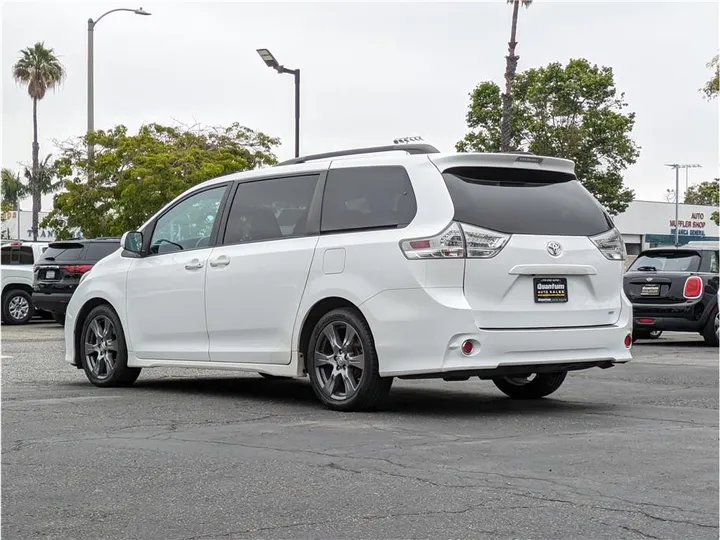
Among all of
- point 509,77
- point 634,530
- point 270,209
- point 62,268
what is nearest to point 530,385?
point 270,209

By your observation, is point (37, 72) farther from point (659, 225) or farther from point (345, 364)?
point (345, 364)

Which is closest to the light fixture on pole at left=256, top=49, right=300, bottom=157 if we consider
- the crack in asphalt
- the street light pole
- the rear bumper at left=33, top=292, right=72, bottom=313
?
the street light pole

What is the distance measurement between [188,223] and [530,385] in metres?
3.28

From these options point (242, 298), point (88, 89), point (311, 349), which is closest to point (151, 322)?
point (242, 298)

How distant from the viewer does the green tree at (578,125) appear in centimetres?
5544

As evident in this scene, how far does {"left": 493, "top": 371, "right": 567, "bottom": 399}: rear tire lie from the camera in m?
9.88

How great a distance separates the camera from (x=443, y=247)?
8.22 m

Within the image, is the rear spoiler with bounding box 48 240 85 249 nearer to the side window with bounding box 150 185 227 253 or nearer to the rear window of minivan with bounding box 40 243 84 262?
the rear window of minivan with bounding box 40 243 84 262

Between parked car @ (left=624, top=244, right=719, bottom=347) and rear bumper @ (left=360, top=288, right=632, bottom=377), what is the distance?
9.60 m

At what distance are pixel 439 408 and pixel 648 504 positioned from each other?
376 centimetres

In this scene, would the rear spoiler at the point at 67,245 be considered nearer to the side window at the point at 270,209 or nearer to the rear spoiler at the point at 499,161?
the side window at the point at 270,209

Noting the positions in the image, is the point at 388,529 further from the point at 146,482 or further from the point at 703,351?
the point at 703,351

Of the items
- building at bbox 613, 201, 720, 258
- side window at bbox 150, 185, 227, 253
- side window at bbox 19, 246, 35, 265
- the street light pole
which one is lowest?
side window at bbox 19, 246, 35, 265

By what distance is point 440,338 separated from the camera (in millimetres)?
8211
